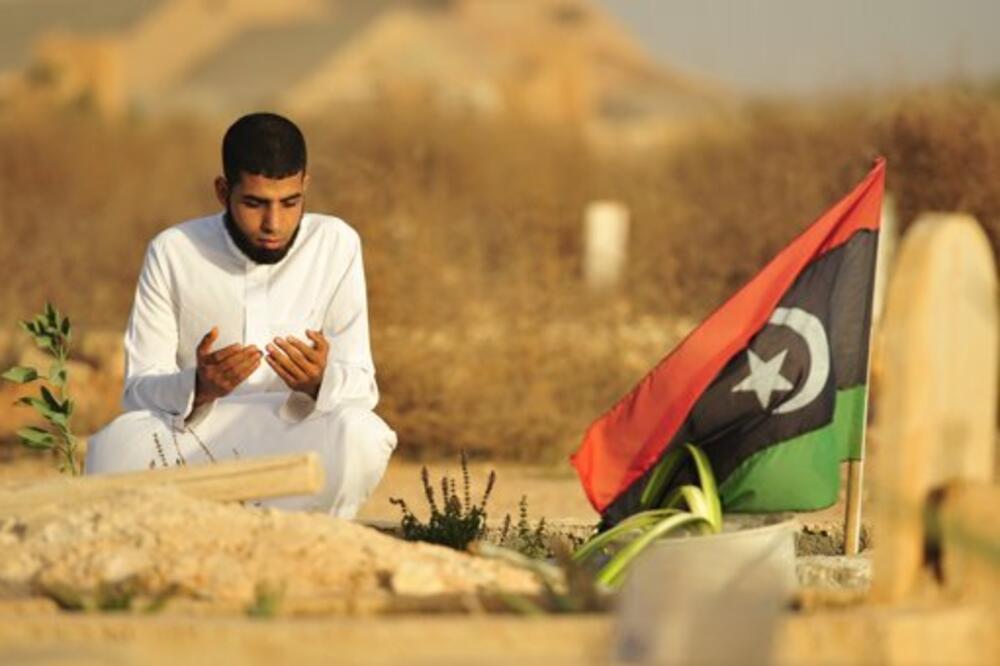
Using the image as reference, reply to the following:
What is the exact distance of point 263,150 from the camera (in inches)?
257

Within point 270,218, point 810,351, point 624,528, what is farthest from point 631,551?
point 270,218

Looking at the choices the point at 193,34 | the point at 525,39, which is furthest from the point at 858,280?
the point at 193,34

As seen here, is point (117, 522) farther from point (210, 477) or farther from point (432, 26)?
point (432, 26)

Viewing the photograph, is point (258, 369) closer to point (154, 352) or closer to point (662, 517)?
point (154, 352)

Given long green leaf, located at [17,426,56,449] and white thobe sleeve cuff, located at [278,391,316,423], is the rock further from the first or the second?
long green leaf, located at [17,426,56,449]

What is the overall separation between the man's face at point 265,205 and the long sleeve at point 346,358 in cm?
23

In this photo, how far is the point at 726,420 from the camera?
5.84 metres

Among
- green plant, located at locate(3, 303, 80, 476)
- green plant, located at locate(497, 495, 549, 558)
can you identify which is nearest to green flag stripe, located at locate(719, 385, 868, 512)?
green plant, located at locate(497, 495, 549, 558)

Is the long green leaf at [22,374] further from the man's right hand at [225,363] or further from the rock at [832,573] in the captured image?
the rock at [832,573]

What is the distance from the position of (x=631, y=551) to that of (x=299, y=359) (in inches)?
48.8

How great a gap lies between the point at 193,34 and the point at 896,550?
11705cm

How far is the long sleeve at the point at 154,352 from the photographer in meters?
6.59

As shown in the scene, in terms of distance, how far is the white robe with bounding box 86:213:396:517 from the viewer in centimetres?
655

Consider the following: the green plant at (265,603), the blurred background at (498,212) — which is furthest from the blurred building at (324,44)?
the green plant at (265,603)
